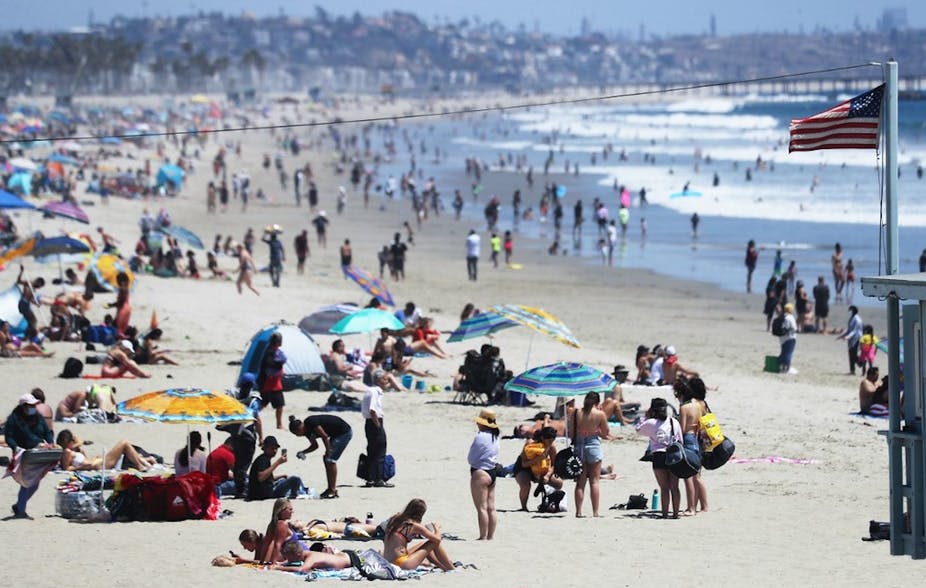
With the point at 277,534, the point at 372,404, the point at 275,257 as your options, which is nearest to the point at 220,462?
the point at 372,404

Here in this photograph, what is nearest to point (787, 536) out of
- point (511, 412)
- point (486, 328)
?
point (511, 412)

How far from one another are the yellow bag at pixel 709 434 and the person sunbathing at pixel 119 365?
8.50 meters

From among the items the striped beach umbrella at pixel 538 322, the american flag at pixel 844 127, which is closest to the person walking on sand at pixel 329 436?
the striped beach umbrella at pixel 538 322

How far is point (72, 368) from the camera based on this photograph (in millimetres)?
17406

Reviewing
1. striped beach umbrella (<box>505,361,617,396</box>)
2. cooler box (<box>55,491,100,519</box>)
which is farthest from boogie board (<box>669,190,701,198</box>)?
cooler box (<box>55,491,100,519</box>)

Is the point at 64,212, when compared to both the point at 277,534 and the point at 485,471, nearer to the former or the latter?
the point at 485,471

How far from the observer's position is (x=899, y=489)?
27.1 ft

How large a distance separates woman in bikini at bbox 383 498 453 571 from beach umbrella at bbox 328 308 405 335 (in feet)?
27.0

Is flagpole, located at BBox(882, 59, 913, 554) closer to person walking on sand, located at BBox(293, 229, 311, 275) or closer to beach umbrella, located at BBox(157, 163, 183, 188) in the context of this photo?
person walking on sand, located at BBox(293, 229, 311, 275)

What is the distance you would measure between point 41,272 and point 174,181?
24.4 metres

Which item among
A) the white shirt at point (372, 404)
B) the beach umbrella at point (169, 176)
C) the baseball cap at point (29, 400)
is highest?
the beach umbrella at point (169, 176)

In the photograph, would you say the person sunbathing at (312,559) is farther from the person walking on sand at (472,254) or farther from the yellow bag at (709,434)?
the person walking on sand at (472,254)

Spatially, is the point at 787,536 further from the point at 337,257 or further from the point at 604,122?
the point at 604,122

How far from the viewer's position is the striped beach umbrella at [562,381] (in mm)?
14023
